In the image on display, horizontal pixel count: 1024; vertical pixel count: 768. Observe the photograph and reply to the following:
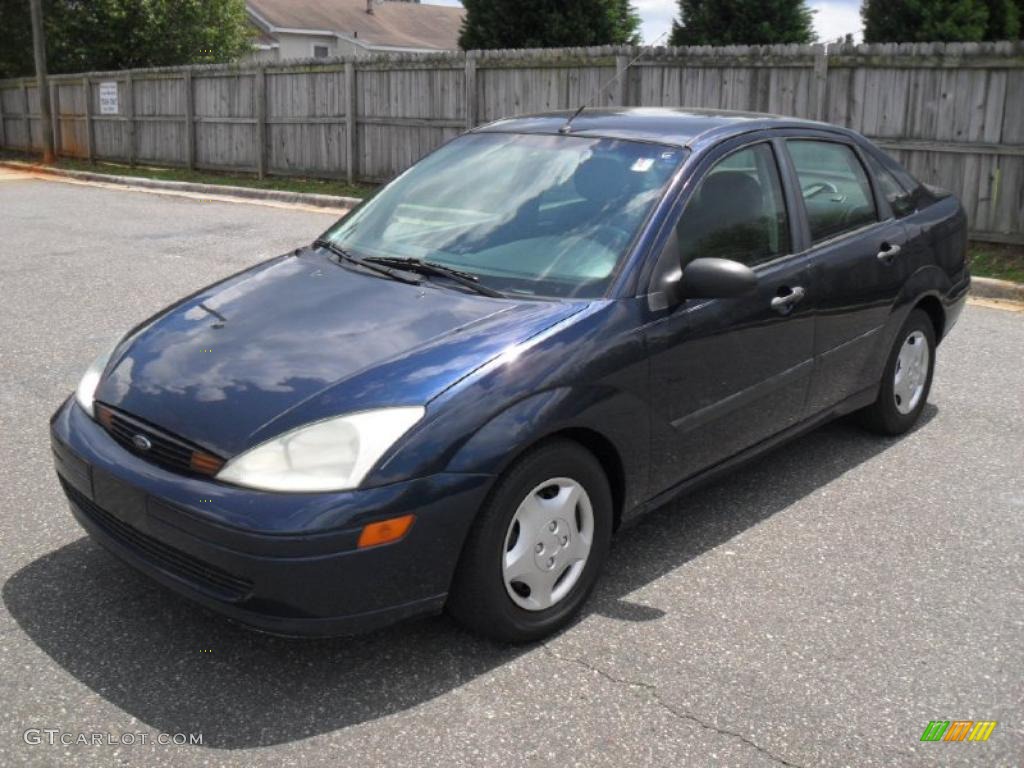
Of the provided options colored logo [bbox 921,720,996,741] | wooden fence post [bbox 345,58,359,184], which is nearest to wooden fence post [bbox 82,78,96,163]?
wooden fence post [bbox 345,58,359,184]

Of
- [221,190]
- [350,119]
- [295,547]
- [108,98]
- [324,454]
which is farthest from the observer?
[108,98]

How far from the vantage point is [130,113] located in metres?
22.3

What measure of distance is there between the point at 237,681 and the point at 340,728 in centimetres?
40

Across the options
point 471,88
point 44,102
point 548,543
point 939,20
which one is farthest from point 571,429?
point 44,102

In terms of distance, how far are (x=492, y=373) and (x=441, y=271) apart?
30.3 inches

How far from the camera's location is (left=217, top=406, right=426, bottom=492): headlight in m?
2.90

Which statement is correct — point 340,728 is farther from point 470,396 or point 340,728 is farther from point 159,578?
point 470,396

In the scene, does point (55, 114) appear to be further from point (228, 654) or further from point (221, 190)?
point (228, 654)

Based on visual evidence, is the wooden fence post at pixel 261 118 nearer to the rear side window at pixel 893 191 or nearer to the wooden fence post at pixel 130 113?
the wooden fence post at pixel 130 113

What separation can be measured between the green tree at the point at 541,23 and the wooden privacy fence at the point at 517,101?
4600 mm

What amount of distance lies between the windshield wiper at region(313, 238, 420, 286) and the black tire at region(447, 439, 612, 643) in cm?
90

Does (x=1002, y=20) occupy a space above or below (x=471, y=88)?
above

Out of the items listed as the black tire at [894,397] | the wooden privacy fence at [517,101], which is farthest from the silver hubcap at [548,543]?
the wooden privacy fence at [517,101]

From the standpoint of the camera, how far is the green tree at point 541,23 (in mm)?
20234
